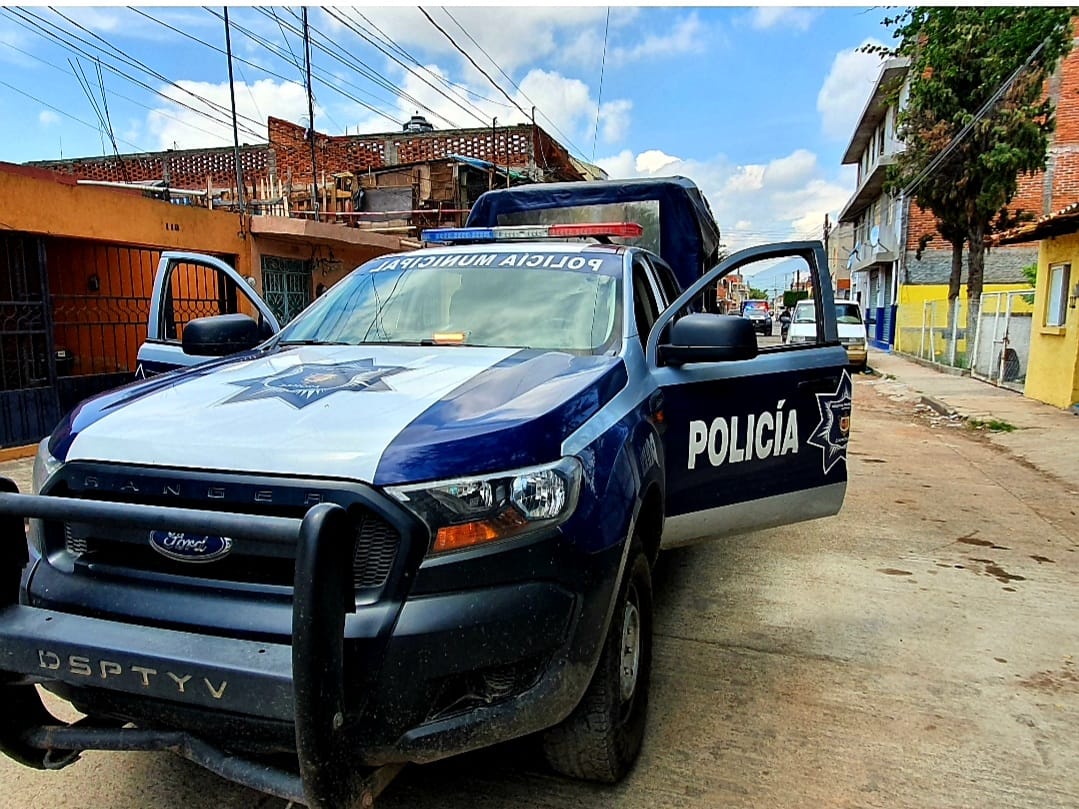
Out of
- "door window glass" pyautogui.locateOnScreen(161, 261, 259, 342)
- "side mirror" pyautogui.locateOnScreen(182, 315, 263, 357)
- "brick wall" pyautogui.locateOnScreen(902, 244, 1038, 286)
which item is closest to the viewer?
"side mirror" pyautogui.locateOnScreen(182, 315, 263, 357)

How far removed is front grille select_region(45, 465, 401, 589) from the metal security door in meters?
9.50

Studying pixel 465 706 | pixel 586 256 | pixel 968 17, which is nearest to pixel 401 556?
pixel 465 706

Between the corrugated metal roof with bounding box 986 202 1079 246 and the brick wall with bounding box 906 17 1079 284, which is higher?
the brick wall with bounding box 906 17 1079 284

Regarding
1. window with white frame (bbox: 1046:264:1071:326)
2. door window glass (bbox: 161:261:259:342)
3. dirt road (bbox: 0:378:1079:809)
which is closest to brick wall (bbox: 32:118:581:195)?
door window glass (bbox: 161:261:259:342)

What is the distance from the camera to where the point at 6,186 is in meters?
7.12

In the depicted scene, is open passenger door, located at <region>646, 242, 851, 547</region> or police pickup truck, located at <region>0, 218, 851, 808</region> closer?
police pickup truck, located at <region>0, 218, 851, 808</region>

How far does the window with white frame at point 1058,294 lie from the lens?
37.3 feet

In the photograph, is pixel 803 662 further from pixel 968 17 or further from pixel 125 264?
pixel 968 17

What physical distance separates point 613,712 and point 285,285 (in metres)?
11.0

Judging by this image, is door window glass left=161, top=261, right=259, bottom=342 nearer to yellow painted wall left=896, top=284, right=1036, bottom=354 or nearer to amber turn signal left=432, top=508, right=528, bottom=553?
amber turn signal left=432, top=508, right=528, bottom=553

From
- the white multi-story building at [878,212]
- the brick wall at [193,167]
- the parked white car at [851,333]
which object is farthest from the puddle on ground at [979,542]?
the white multi-story building at [878,212]

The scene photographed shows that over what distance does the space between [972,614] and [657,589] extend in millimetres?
1634

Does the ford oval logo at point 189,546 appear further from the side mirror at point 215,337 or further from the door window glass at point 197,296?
the door window glass at point 197,296

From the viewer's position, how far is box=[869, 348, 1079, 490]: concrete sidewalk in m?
8.19
